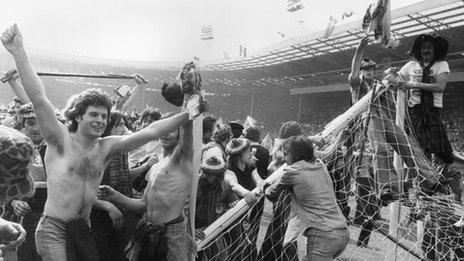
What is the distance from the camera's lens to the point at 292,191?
342 centimetres

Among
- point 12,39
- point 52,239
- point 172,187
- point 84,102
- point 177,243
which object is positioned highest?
point 12,39

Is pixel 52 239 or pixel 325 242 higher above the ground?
pixel 52 239

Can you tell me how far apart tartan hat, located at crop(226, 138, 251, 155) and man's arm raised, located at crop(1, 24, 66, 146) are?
2.14m

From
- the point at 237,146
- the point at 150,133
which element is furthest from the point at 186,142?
the point at 237,146

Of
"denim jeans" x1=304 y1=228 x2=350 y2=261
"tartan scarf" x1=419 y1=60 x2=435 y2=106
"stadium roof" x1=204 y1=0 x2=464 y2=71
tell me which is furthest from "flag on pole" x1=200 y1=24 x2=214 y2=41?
"denim jeans" x1=304 y1=228 x2=350 y2=261

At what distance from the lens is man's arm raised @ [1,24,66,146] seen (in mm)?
2479

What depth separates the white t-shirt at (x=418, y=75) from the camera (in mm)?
4168

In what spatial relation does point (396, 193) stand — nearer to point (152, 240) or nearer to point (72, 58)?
point (152, 240)

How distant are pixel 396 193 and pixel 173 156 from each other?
7.04 ft

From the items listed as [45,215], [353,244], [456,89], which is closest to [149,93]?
[456,89]

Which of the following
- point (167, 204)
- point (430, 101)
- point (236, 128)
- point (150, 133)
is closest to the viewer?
point (150, 133)

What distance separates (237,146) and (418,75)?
195 centimetres

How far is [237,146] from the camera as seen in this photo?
4512mm

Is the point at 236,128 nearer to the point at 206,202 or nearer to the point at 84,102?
the point at 206,202
